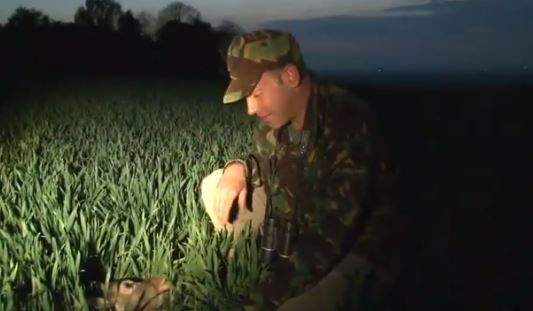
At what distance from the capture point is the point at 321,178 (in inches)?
93.1

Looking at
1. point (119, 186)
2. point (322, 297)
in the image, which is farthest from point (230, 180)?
point (119, 186)

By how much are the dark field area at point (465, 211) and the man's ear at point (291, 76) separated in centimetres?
36

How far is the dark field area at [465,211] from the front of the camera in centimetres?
325

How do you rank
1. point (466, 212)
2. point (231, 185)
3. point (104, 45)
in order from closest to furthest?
point (231, 185)
point (466, 212)
point (104, 45)

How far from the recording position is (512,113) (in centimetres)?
1181

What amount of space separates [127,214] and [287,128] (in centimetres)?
102

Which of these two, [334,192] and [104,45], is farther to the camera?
[104,45]

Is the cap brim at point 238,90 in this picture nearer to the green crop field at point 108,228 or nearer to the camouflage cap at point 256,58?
the camouflage cap at point 256,58

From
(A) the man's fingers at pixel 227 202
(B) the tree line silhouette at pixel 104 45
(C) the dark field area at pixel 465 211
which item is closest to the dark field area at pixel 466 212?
(C) the dark field area at pixel 465 211

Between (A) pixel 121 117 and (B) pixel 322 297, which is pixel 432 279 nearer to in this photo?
(B) pixel 322 297

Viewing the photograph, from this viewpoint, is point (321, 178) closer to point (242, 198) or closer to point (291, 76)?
point (291, 76)

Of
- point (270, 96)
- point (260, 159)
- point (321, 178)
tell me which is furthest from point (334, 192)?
point (260, 159)

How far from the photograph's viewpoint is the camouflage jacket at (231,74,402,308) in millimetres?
2312

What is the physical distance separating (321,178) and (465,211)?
8.34 ft
